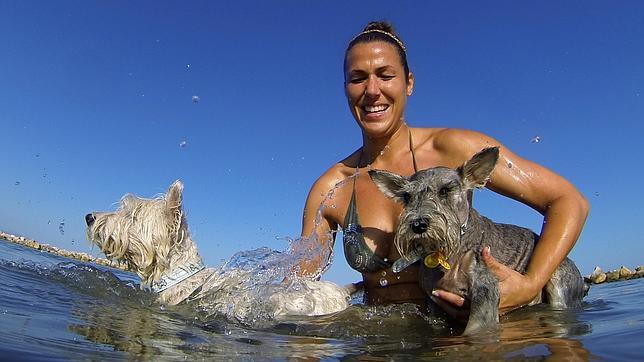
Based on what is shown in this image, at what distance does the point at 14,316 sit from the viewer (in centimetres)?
385

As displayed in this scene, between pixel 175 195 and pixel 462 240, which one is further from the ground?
pixel 175 195

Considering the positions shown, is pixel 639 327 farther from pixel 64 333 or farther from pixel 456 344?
pixel 64 333

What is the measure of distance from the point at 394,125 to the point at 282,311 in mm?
3087

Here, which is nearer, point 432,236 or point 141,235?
point 432,236

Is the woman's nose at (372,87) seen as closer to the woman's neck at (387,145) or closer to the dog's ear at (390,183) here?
the woman's neck at (387,145)

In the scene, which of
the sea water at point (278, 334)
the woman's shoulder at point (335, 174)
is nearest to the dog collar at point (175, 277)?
the sea water at point (278, 334)

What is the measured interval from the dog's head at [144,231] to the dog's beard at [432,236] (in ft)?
12.2

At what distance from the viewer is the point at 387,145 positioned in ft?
23.9

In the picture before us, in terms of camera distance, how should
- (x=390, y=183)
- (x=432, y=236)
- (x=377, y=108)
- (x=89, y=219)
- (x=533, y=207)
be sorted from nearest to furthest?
(x=432, y=236)
(x=390, y=183)
(x=533, y=207)
(x=377, y=108)
(x=89, y=219)

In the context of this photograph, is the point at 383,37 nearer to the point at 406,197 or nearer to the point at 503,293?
the point at 406,197

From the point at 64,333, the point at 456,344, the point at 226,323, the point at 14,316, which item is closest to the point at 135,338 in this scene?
the point at 64,333

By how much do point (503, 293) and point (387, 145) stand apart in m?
2.93

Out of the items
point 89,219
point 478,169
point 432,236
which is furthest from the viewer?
point 89,219

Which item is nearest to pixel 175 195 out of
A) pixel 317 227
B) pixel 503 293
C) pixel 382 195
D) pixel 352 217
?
pixel 317 227
